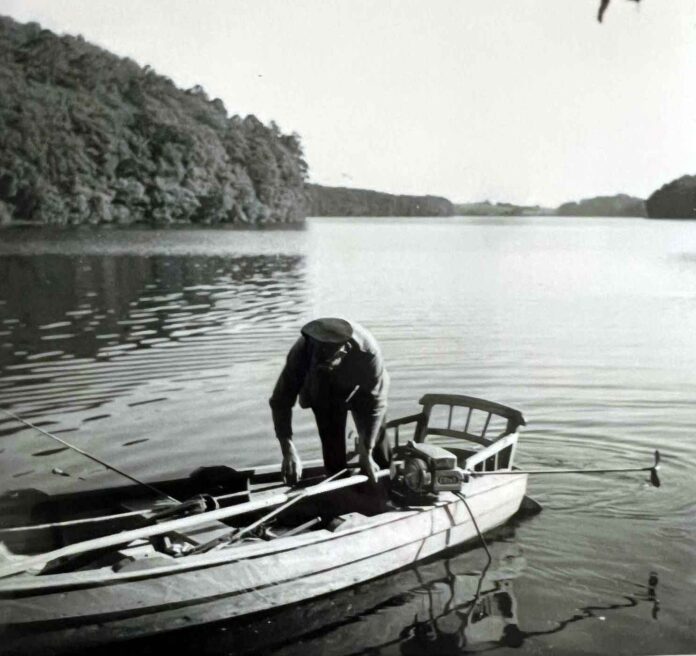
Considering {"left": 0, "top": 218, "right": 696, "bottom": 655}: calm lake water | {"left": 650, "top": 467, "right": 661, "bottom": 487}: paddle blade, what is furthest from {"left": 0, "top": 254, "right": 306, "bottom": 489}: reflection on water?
{"left": 650, "top": 467, "right": 661, "bottom": 487}: paddle blade

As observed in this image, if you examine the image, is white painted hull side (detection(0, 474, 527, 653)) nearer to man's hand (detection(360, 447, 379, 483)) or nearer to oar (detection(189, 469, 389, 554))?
oar (detection(189, 469, 389, 554))

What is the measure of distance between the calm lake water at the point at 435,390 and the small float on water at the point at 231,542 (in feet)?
0.82

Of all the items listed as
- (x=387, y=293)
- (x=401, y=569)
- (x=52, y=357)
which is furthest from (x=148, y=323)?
(x=401, y=569)

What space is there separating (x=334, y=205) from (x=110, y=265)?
56.8 meters

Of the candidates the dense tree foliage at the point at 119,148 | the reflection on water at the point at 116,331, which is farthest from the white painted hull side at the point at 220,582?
the dense tree foliage at the point at 119,148

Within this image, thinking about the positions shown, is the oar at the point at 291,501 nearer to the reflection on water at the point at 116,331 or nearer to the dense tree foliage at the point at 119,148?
the reflection on water at the point at 116,331

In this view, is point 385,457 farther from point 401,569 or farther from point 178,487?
point 178,487

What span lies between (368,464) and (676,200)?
28.4 metres

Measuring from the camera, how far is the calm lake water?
5711 mm

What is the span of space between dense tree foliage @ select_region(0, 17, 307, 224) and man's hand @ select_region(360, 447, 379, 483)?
13589 mm

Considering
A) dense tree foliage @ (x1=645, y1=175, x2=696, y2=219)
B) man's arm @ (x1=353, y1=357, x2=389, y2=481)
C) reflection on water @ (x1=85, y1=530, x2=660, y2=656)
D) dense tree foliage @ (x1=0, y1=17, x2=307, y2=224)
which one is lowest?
reflection on water @ (x1=85, y1=530, x2=660, y2=656)

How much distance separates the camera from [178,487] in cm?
682

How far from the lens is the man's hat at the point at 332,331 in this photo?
6.00 meters

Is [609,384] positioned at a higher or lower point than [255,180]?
lower
